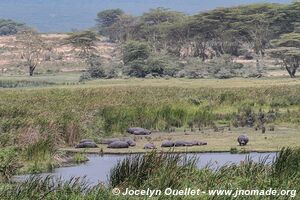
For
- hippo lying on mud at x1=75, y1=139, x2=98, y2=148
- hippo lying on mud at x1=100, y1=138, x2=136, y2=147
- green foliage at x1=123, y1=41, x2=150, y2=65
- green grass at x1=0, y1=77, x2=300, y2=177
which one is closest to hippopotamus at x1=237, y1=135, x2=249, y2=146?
A: green grass at x1=0, y1=77, x2=300, y2=177

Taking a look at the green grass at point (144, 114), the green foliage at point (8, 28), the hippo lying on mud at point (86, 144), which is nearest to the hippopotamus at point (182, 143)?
the green grass at point (144, 114)

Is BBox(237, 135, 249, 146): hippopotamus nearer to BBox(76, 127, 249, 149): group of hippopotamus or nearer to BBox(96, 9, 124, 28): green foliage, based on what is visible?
BBox(76, 127, 249, 149): group of hippopotamus

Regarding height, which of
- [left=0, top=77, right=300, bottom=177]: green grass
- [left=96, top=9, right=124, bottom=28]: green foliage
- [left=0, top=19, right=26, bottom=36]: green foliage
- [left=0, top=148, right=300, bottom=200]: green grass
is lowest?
[left=0, top=19, right=26, bottom=36]: green foliage

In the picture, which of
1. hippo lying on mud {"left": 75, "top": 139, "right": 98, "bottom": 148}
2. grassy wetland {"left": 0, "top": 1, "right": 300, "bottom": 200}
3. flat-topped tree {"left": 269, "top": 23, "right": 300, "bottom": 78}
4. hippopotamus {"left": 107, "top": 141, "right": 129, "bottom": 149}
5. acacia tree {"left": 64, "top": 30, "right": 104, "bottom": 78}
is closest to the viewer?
grassy wetland {"left": 0, "top": 1, "right": 300, "bottom": 200}

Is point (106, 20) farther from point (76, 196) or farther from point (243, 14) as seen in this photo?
point (76, 196)

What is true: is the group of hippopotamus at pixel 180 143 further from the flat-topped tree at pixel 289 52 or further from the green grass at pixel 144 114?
the flat-topped tree at pixel 289 52

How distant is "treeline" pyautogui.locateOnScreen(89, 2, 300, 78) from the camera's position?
234 feet

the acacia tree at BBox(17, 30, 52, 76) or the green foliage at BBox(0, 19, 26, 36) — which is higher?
the acacia tree at BBox(17, 30, 52, 76)

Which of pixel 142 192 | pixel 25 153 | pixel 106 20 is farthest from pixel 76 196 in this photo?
pixel 106 20

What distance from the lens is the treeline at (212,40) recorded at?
71250 millimetres

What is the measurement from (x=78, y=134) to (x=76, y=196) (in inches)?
580

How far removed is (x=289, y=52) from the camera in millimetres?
67125

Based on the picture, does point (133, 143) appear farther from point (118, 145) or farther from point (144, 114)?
point (144, 114)

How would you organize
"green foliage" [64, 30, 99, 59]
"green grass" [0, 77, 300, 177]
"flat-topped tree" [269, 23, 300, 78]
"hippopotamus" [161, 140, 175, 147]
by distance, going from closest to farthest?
"green grass" [0, 77, 300, 177], "hippopotamus" [161, 140, 175, 147], "flat-topped tree" [269, 23, 300, 78], "green foliage" [64, 30, 99, 59]
